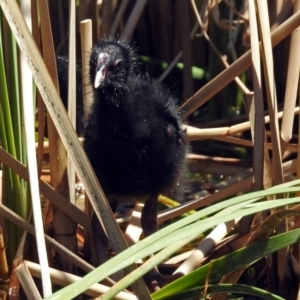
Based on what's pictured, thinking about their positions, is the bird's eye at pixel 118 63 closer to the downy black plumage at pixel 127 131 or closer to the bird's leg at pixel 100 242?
the downy black plumage at pixel 127 131

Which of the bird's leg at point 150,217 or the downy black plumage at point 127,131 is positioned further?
the bird's leg at point 150,217

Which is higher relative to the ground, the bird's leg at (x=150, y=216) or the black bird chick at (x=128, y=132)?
the black bird chick at (x=128, y=132)

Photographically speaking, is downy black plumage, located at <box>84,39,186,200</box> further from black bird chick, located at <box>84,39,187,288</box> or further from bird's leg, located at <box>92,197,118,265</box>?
bird's leg, located at <box>92,197,118,265</box>

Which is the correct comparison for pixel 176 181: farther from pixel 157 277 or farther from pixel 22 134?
pixel 22 134

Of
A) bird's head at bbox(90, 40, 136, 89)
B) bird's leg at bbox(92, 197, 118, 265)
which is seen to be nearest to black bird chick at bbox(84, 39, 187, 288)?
bird's head at bbox(90, 40, 136, 89)

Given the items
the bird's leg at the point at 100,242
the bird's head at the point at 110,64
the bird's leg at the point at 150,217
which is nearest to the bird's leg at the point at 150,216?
the bird's leg at the point at 150,217

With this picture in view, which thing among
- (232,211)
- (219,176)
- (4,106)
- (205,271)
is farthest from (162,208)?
A: (232,211)

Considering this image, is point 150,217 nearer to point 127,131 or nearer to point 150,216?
point 150,216

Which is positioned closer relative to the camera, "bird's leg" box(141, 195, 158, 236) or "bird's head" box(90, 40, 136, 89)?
"bird's head" box(90, 40, 136, 89)
